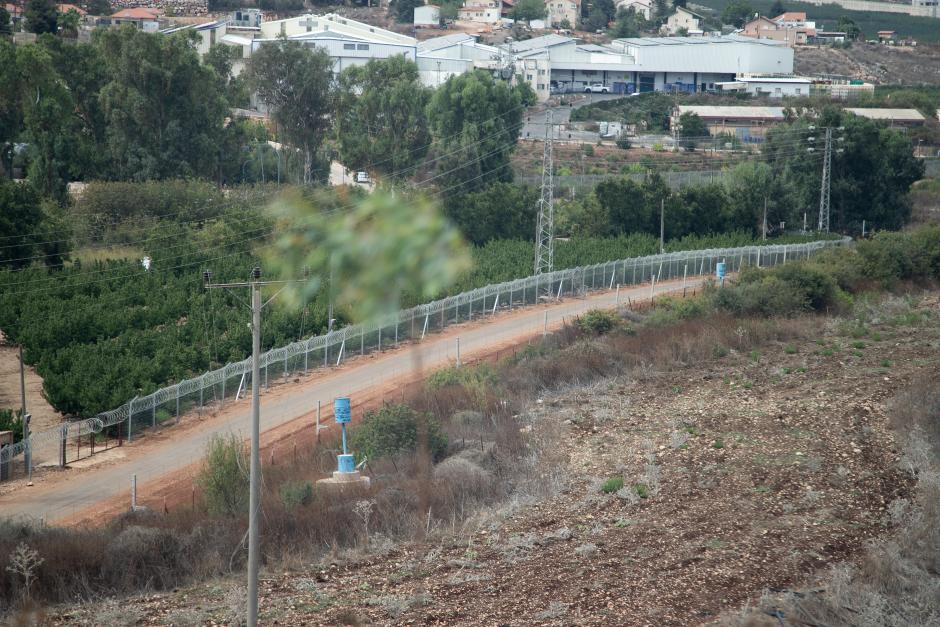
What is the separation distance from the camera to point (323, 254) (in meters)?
17.8

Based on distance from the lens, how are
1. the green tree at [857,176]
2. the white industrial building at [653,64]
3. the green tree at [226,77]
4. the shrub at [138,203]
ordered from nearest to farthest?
the shrub at [138,203], the green tree at [857,176], the green tree at [226,77], the white industrial building at [653,64]

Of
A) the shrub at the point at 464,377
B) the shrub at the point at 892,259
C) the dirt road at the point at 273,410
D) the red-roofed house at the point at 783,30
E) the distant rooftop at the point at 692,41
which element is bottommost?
the dirt road at the point at 273,410

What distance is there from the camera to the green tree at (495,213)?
4572 centimetres

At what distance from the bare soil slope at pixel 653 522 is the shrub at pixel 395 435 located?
2.22 metres

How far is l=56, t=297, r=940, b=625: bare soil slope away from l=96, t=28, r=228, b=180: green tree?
30.5 m

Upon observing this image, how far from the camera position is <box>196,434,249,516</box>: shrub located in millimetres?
17234

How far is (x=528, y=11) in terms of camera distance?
12419cm

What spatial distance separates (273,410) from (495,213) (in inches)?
936

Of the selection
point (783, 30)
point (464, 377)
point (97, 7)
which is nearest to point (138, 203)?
point (464, 377)

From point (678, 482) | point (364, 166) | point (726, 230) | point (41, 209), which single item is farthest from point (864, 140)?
point (678, 482)

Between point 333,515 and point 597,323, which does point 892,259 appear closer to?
point 597,323

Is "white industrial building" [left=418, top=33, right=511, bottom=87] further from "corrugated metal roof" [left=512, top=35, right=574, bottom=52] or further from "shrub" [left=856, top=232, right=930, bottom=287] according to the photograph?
"shrub" [left=856, top=232, right=930, bottom=287]

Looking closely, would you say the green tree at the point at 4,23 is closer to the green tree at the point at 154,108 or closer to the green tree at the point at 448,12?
the green tree at the point at 154,108

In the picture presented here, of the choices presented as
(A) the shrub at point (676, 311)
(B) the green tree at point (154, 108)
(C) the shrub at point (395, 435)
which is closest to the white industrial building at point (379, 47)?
(B) the green tree at point (154, 108)
